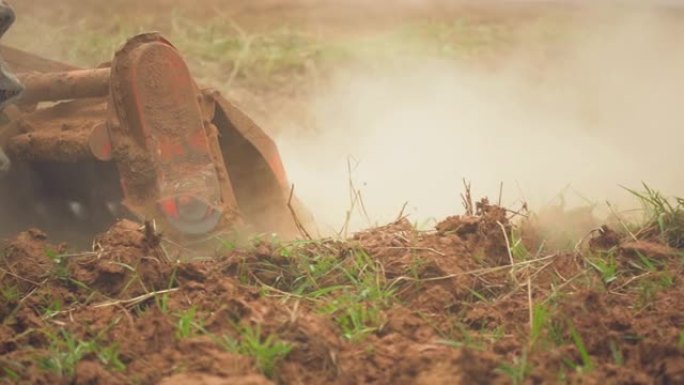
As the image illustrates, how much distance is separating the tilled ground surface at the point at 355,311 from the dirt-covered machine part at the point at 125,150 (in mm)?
408

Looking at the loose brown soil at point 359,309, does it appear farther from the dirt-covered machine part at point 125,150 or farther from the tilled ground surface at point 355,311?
the dirt-covered machine part at point 125,150

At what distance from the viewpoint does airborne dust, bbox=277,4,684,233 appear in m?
5.23

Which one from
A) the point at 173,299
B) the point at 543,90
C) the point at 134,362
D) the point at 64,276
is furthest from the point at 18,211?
the point at 543,90

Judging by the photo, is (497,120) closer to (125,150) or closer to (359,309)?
(125,150)

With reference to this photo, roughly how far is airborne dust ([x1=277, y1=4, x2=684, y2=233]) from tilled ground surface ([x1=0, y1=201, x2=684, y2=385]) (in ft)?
5.84

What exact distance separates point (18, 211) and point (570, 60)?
4.24m

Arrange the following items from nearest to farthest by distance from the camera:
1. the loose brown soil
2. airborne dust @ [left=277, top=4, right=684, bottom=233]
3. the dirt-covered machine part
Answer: the loose brown soil < the dirt-covered machine part < airborne dust @ [left=277, top=4, right=684, bottom=233]

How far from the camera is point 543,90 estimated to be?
21.9ft

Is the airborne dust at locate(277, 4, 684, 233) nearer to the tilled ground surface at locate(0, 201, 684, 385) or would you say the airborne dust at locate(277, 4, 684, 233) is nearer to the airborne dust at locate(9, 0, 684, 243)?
the airborne dust at locate(9, 0, 684, 243)

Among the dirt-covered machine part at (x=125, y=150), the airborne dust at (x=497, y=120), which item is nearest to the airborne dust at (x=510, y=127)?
the airborne dust at (x=497, y=120)

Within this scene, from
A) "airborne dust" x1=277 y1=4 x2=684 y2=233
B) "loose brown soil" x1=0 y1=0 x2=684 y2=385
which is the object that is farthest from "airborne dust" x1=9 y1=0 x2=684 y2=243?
"loose brown soil" x1=0 y1=0 x2=684 y2=385

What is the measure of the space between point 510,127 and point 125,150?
3.26 meters

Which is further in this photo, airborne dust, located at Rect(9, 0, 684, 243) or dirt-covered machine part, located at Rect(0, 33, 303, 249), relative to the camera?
airborne dust, located at Rect(9, 0, 684, 243)

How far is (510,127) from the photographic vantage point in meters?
6.21
